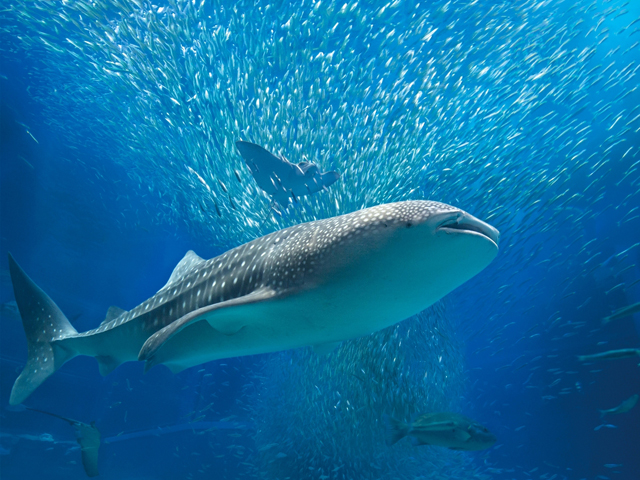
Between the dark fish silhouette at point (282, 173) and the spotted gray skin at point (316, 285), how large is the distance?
2874 mm

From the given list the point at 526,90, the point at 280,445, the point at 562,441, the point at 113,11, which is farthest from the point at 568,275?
the point at 113,11

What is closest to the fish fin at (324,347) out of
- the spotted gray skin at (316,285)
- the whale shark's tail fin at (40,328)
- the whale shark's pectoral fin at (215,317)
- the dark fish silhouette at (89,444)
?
the spotted gray skin at (316,285)

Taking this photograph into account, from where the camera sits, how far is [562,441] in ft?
51.2

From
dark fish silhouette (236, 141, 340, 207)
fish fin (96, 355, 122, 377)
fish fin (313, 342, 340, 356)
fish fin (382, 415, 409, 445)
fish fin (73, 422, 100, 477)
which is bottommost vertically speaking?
fish fin (73, 422, 100, 477)

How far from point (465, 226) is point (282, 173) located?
435 centimetres

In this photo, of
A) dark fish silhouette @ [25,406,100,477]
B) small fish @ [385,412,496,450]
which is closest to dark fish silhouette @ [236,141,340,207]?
small fish @ [385,412,496,450]

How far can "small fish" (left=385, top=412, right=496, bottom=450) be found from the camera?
5.48m

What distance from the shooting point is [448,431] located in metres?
5.48

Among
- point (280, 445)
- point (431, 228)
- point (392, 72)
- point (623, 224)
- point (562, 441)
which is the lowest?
point (562, 441)

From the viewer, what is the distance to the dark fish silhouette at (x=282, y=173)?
5504mm

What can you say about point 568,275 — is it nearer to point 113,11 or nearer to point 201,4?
point 201,4

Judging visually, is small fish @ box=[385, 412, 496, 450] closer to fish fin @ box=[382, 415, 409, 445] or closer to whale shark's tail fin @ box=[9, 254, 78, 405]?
fish fin @ box=[382, 415, 409, 445]

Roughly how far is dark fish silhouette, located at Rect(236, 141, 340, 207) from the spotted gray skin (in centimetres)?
287

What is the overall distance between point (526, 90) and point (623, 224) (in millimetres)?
7751
